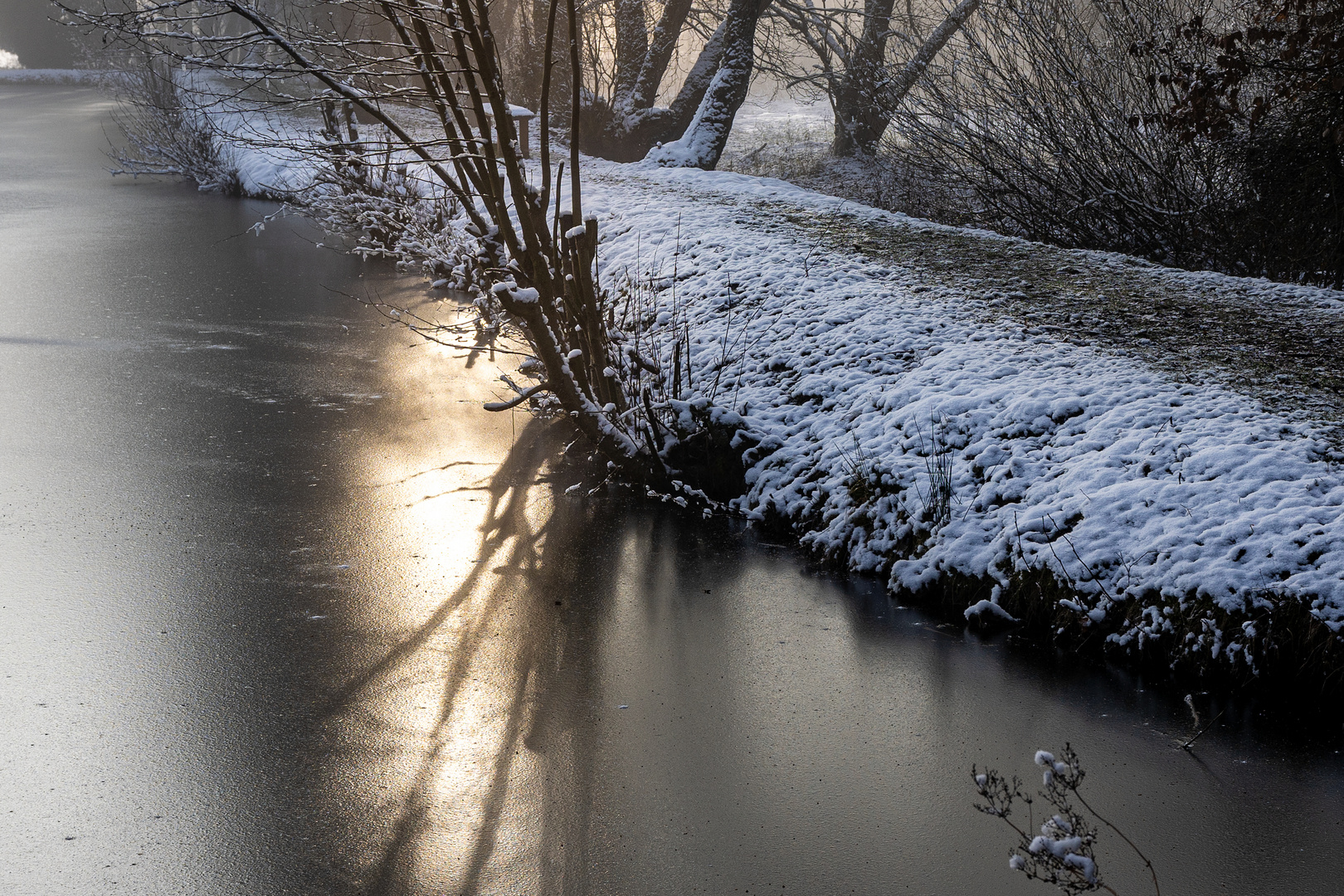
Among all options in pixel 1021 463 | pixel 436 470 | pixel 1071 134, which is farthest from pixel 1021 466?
pixel 1071 134

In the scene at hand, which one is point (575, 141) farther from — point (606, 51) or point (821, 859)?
point (606, 51)

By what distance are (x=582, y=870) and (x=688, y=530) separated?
2.42 m

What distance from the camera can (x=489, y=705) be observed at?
Result: 131 inches

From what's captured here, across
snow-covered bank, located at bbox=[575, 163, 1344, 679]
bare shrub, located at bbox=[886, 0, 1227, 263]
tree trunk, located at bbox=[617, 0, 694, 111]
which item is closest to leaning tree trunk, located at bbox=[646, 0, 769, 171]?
tree trunk, located at bbox=[617, 0, 694, 111]

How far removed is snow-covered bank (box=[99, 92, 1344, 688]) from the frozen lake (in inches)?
10.5

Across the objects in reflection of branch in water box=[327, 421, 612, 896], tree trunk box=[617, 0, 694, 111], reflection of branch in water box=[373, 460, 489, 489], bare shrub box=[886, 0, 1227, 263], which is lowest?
reflection of branch in water box=[327, 421, 612, 896]

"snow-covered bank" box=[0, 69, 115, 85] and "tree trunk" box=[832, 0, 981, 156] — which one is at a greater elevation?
"snow-covered bank" box=[0, 69, 115, 85]

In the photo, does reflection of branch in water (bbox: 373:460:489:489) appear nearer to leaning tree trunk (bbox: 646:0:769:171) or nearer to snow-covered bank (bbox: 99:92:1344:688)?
snow-covered bank (bbox: 99:92:1344:688)

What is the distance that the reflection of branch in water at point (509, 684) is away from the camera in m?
2.66

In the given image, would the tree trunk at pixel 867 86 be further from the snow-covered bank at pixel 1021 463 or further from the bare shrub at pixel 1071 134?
the snow-covered bank at pixel 1021 463

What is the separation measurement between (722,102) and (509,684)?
11883 millimetres

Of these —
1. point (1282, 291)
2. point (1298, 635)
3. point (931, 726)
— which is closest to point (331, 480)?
point (931, 726)

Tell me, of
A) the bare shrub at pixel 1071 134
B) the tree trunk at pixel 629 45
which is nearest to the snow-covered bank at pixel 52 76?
the tree trunk at pixel 629 45

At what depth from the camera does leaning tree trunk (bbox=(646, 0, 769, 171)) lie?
13.7 metres
